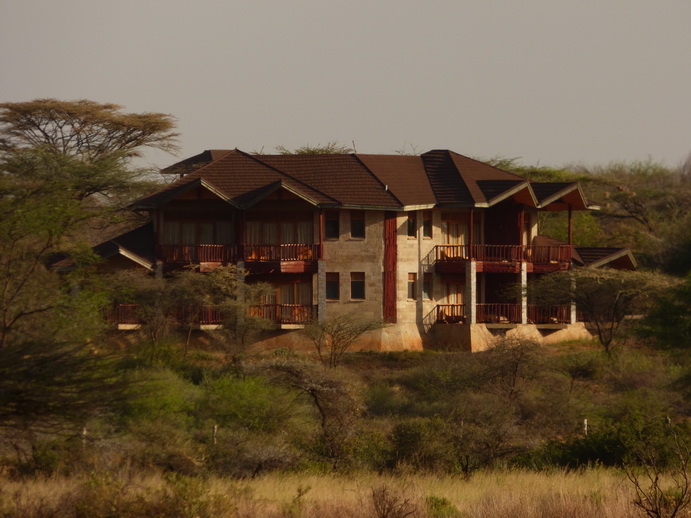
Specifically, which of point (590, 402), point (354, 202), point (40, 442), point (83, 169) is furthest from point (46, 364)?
point (83, 169)

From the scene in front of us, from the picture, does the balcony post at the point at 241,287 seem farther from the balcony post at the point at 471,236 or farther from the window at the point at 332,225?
the balcony post at the point at 471,236

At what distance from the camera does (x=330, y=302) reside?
1695 inches

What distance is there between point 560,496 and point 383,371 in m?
18.7

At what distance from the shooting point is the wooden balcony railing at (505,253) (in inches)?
1737

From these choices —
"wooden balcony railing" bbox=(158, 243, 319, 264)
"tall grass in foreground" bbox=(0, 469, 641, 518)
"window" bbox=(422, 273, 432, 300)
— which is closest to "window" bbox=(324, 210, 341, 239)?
"wooden balcony railing" bbox=(158, 243, 319, 264)

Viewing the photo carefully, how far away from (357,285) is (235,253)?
14.7ft

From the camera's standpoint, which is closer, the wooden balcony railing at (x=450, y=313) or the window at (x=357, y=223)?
the window at (x=357, y=223)

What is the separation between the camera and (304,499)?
2061 centimetres

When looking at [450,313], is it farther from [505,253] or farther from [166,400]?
[166,400]

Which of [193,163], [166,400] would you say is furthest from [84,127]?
[166,400]

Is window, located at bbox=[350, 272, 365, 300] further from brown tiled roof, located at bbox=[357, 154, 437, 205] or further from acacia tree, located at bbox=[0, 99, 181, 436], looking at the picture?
acacia tree, located at bbox=[0, 99, 181, 436]

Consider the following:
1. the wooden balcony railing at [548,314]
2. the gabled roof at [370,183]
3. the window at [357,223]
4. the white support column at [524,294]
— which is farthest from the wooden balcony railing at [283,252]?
the wooden balcony railing at [548,314]

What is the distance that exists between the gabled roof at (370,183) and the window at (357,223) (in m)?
0.67

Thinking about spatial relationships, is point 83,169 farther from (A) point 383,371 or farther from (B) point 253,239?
(A) point 383,371
